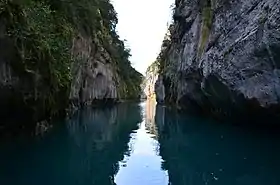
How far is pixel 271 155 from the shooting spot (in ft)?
36.0

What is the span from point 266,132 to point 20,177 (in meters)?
10.7

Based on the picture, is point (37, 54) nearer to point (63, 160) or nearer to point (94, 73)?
point (63, 160)

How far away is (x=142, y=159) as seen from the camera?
35.0ft

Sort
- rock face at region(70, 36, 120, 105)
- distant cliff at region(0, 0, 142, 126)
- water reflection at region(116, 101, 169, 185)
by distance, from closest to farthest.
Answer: water reflection at region(116, 101, 169, 185) → distant cliff at region(0, 0, 142, 126) → rock face at region(70, 36, 120, 105)

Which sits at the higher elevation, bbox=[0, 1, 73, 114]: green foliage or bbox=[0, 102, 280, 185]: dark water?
bbox=[0, 1, 73, 114]: green foliage

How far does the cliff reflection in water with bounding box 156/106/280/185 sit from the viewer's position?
8445mm

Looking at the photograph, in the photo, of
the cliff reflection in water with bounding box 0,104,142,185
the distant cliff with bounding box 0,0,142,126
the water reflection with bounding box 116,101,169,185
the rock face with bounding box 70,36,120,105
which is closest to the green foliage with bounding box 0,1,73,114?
the distant cliff with bounding box 0,0,142,126

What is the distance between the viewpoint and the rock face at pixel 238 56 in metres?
12.4

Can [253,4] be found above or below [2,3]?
above

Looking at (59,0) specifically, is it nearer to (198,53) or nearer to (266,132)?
(198,53)

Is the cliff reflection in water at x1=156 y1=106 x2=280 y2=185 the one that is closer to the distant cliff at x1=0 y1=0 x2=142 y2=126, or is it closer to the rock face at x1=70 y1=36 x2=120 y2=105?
the distant cliff at x1=0 y1=0 x2=142 y2=126

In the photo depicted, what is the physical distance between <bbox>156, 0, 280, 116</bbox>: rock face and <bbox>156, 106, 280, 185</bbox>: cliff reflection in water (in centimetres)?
136

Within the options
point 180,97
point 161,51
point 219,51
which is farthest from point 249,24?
point 161,51

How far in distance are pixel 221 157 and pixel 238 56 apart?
16.7 ft
